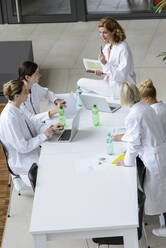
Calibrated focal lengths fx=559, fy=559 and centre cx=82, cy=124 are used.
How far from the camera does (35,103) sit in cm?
655

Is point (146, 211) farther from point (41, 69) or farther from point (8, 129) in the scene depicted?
point (41, 69)

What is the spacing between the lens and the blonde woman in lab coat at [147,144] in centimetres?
505

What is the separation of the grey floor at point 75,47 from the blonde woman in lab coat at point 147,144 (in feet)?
10.1

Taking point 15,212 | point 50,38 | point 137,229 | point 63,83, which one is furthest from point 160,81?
point 137,229

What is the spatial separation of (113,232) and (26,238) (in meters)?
1.41

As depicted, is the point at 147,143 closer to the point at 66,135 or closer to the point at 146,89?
the point at 146,89

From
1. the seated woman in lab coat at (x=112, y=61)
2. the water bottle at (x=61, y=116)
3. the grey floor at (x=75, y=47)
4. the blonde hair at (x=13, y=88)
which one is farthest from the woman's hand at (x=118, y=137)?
the grey floor at (x=75, y=47)

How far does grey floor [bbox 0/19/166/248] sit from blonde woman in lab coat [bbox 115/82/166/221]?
3.07 meters

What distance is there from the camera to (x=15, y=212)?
19.7ft

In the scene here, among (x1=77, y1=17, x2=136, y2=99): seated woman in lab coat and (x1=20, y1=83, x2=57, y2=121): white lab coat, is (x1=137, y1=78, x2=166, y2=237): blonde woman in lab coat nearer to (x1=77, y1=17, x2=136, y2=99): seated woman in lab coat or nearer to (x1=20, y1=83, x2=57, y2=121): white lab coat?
(x1=20, y1=83, x2=57, y2=121): white lab coat

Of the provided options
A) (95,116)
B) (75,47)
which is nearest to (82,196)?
(95,116)

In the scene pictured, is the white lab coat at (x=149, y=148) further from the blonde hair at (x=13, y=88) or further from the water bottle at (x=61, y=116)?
the blonde hair at (x=13, y=88)

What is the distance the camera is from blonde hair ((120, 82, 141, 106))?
5047 mm

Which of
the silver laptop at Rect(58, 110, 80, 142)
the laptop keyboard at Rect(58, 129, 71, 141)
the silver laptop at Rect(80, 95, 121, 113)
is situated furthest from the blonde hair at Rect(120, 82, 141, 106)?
the silver laptop at Rect(80, 95, 121, 113)
